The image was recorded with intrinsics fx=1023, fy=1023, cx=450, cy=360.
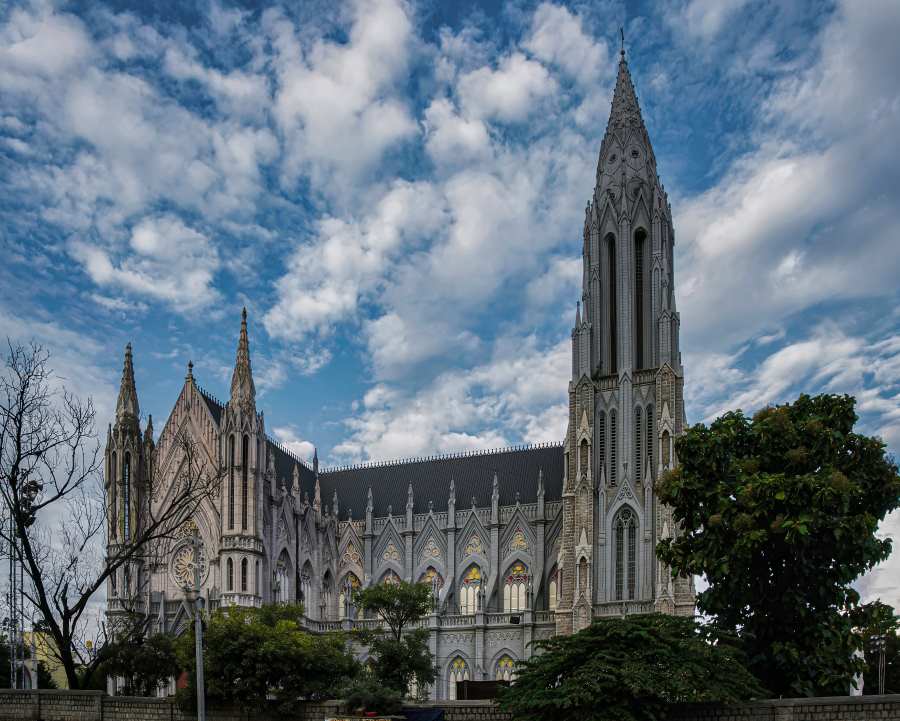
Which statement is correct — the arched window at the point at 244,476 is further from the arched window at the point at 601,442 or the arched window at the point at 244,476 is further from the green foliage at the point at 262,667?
the green foliage at the point at 262,667

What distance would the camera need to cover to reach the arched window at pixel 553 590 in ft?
202

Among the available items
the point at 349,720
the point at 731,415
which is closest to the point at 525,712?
the point at 349,720

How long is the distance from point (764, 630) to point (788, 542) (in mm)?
3687

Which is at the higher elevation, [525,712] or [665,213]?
[665,213]

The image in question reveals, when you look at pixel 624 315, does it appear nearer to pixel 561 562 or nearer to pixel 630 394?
pixel 630 394

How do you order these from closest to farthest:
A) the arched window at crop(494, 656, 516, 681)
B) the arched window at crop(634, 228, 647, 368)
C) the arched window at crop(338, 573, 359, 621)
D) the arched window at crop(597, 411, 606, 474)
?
the arched window at crop(597, 411, 606, 474) → the arched window at crop(494, 656, 516, 681) → the arched window at crop(634, 228, 647, 368) → the arched window at crop(338, 573, 359, 621)

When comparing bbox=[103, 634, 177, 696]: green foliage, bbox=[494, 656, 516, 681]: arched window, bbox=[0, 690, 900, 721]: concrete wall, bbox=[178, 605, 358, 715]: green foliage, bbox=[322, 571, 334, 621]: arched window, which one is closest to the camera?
bbox=[0, 690, 900, 721]: concrete wall

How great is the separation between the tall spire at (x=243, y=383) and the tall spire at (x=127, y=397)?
23.4 feet

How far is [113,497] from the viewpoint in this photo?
201 feet

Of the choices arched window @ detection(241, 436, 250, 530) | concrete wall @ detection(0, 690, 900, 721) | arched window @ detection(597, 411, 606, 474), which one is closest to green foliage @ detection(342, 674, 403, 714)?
concrete wall @ detection(0, 690, 900, 721)

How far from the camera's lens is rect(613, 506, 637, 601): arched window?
56.6 metres

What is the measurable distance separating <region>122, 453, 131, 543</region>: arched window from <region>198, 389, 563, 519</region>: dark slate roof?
6.07m

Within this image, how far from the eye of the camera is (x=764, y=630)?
31250 mm

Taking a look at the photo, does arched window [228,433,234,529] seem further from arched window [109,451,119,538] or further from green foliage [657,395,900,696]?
green foliage [657,395,900,696]
